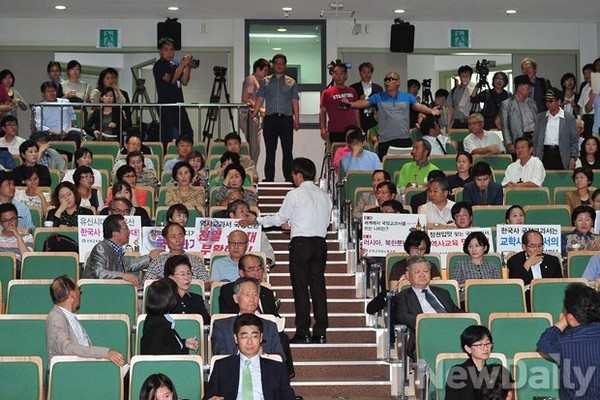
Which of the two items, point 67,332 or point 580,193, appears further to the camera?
point 580,193

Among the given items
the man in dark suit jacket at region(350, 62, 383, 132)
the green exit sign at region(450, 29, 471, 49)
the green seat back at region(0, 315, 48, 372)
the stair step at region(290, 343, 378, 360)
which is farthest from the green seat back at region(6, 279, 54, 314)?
the green exit sign at region(450, 29, 471, 49)

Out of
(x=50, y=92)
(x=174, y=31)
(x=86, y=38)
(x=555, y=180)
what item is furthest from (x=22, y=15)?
(x=555, y=180)

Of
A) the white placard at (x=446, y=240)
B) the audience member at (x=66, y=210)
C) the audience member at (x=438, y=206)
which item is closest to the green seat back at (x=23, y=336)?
the audience member at (x=66, y=210)

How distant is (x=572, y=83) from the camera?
748 inches

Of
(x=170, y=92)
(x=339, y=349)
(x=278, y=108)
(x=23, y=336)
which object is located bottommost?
(x=339, y=349)

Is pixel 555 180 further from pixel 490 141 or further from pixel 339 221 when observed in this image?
pixel 339 221

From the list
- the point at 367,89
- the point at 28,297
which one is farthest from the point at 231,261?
the point at 367,89

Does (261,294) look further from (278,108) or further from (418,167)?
(278,108)

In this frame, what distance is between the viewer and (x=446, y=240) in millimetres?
11273

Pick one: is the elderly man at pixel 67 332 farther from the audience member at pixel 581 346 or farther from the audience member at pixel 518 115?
the audience member at pixel 518 115

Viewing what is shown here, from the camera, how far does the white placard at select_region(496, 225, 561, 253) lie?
11.3m

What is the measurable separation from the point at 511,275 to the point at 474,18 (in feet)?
34.0

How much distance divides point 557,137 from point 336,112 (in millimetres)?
2926

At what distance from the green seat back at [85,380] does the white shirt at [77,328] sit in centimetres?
47
